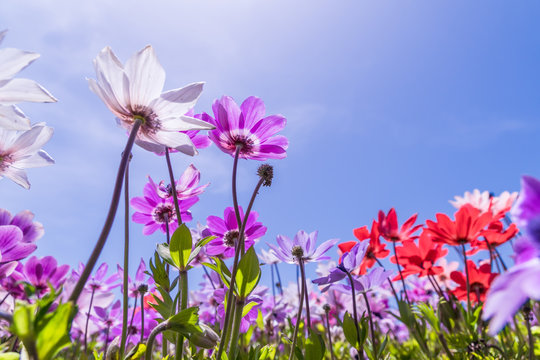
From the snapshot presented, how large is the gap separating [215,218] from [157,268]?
0.46 meters

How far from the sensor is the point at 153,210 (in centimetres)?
181

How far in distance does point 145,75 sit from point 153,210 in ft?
3.24

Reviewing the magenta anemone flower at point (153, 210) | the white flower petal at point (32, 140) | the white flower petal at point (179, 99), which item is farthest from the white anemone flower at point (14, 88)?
the magenta anemone flower at point (153, 210)

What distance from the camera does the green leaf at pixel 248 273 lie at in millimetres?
1136

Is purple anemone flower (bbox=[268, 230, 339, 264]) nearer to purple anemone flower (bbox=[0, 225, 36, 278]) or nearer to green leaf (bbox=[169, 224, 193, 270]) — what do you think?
green leaf (bbox=[169, 224, 193, 270])

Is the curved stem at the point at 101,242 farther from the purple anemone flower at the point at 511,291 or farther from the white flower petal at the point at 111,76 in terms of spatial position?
the purple anemone flower at the point at 511,291

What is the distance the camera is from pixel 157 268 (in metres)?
1.26

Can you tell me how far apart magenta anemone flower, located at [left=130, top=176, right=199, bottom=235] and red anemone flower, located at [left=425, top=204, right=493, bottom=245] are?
5.08 feet

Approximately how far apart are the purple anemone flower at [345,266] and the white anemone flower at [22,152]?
1129mm

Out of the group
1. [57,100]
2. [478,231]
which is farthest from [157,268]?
[478,231]

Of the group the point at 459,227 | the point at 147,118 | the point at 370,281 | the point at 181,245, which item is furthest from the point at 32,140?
the point at 459,227

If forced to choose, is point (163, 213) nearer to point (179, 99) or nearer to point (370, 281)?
point (179, 99)

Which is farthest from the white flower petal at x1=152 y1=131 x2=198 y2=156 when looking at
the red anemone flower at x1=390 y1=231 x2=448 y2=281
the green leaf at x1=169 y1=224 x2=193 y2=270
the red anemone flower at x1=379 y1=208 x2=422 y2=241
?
the red anemone flower at x1=390 y1=231 x2=448 y2=281

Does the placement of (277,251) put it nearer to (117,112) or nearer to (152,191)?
(152,191)
